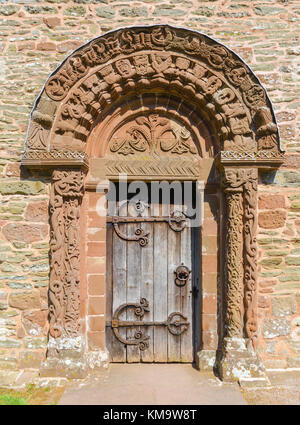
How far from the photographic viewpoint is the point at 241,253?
4.54 m

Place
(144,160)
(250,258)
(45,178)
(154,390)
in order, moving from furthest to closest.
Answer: (144,160) → (45,178) → (250,258) → (154,390)

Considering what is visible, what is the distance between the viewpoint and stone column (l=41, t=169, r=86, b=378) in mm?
4402

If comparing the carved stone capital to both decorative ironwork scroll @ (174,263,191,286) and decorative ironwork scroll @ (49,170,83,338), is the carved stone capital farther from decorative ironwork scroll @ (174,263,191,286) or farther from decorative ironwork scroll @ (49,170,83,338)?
decorative ironwork scroll @ (49,170,83,338)

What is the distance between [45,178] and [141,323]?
216 cm

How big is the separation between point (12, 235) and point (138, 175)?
5.51ft

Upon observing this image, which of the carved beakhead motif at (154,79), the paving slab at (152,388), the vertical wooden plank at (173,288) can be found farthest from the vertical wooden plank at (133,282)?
the carved beakhead motif at (154,79)

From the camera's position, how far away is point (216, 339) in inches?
185

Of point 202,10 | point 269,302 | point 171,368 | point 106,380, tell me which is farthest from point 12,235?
point 202,10

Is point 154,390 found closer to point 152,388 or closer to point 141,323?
point 152,388

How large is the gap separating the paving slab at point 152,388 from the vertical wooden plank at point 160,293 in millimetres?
201

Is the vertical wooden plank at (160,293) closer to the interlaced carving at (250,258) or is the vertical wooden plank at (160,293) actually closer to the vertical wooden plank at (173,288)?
the vertical wooden plank at (173,288)

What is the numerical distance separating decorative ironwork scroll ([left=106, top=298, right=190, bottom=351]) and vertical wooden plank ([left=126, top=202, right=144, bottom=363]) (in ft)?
0.15

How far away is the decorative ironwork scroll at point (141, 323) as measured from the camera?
487 centimetres

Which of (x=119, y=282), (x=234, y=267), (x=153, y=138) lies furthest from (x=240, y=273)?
(x=153, y=138)
